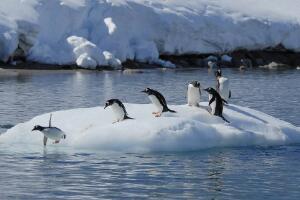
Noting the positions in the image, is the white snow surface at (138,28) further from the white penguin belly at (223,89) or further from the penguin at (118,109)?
the penguin at (118,109)

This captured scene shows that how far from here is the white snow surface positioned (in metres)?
46.8

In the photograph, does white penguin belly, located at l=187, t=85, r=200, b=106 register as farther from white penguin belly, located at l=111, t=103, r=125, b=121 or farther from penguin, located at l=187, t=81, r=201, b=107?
white penguin belly, located at l=111, t=103, r=125, b=121

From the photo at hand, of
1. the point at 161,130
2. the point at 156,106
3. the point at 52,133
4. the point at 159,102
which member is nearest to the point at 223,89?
the point at 156,106

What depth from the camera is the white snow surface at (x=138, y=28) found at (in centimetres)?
4675

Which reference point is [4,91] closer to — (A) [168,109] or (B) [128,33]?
(A) [168,109]

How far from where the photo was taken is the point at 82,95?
31594 millimetres

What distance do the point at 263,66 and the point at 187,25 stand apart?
673 centimetres

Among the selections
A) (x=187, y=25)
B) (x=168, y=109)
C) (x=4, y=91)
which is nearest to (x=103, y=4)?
(x=187, y=25)

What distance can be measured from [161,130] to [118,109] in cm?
114

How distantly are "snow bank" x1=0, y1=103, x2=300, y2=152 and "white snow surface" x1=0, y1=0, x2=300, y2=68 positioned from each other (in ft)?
86.2

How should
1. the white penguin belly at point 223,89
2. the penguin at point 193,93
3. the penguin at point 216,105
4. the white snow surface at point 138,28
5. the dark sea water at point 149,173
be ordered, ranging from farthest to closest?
the white snow surface at point 138,28, the white penguin belly at point 223,89, the penguin at point 193,93, the penguin at point 216,105, the dark sea water at point 149,173

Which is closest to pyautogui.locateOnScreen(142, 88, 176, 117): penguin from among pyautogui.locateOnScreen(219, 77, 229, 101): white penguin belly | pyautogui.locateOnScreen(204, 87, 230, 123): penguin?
pyautogui.locateOnScreen(204, 87, 230, 123): penguin

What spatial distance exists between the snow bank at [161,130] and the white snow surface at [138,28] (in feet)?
86.2

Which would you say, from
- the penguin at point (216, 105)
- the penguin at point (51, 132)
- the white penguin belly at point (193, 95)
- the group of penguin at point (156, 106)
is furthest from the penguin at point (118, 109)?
the penguin at point (216, 105)
